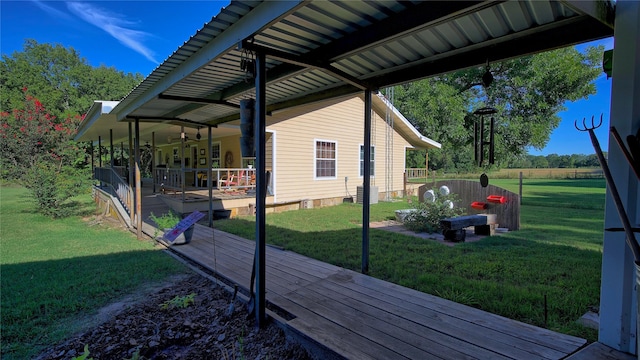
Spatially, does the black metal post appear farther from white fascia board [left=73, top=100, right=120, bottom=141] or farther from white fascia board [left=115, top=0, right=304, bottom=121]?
white fascia board [left=73, top=100, right=120, bottom=141]

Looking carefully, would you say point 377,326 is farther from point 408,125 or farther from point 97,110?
point 408,125

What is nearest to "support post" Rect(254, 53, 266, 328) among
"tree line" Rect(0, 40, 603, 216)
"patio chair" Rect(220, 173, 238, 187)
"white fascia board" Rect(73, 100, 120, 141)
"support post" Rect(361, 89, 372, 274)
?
"support post" Rect(361, 89, 372, 274)

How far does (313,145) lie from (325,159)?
0.85m

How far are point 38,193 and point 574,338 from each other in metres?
12.2

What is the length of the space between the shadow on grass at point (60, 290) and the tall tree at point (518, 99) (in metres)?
19.4

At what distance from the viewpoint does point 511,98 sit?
2141cm

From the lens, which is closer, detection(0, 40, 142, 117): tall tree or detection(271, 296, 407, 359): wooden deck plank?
detection(271, 296, 407, 359): wooden deck plank

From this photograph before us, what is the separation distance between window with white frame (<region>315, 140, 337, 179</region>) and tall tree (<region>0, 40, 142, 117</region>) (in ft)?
96.6

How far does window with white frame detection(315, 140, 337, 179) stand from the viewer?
12.0m

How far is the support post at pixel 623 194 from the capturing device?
2094 millimetres

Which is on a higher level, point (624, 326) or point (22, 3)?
point (22, 3)

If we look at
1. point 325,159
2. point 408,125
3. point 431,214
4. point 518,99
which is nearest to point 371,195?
point 325,159

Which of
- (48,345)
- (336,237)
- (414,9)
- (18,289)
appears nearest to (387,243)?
(336,237)

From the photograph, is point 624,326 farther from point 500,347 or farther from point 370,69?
point 370,69
